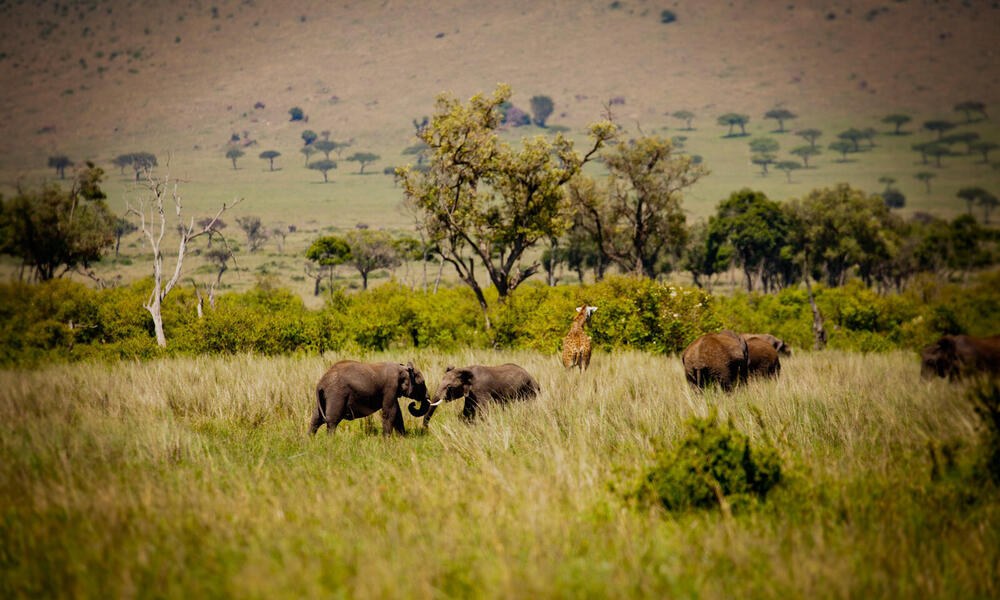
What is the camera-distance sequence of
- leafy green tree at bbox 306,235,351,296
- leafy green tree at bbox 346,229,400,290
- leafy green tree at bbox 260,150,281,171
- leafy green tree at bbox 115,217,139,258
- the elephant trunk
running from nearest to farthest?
the elephant trunk → leafy green tree at bbox 115,217,139,258 → leafy green tree at bbox 306,235,351,296 → leafy green tree at bbox 346,229,400,290 → leafy green tree at bbox 260,150,281,171

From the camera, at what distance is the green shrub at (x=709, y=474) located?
4.81 meters

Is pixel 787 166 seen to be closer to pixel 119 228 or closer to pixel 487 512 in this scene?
pixel 119 228

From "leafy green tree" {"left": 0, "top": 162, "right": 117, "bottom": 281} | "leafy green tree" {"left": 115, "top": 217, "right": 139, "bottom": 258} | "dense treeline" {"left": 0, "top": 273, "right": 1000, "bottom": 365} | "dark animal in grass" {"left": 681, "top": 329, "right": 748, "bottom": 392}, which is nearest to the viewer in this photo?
"dark animal in grass" {"left": 681, "top": 329, "right": 748, "bottom": 392}

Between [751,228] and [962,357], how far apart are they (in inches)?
2230

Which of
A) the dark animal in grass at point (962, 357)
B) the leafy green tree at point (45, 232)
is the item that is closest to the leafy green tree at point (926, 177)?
the dark animal in grass at point (962, 357)

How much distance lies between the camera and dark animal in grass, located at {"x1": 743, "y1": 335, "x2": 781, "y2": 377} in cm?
1026

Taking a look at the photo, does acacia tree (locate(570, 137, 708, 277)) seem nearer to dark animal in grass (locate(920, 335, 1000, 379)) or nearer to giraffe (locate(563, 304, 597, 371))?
giraffe (locate(563, 304, 597, 371))

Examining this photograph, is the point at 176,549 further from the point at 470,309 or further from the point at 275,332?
the point at 470,309

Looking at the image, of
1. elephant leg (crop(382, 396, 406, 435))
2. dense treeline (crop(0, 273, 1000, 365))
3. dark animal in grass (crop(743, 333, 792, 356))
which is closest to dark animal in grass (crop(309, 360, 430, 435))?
elephant leg (crop(382, 396, 406, 435))

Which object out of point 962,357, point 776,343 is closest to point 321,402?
point 962,357

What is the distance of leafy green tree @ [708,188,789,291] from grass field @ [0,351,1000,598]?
58.3m

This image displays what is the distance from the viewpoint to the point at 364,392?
7.68 meters

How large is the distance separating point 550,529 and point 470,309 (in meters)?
19.2

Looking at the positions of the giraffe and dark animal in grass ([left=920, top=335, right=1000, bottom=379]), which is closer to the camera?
dark animal in grass ([left=920, top=335, right=1000, bottom=379])
